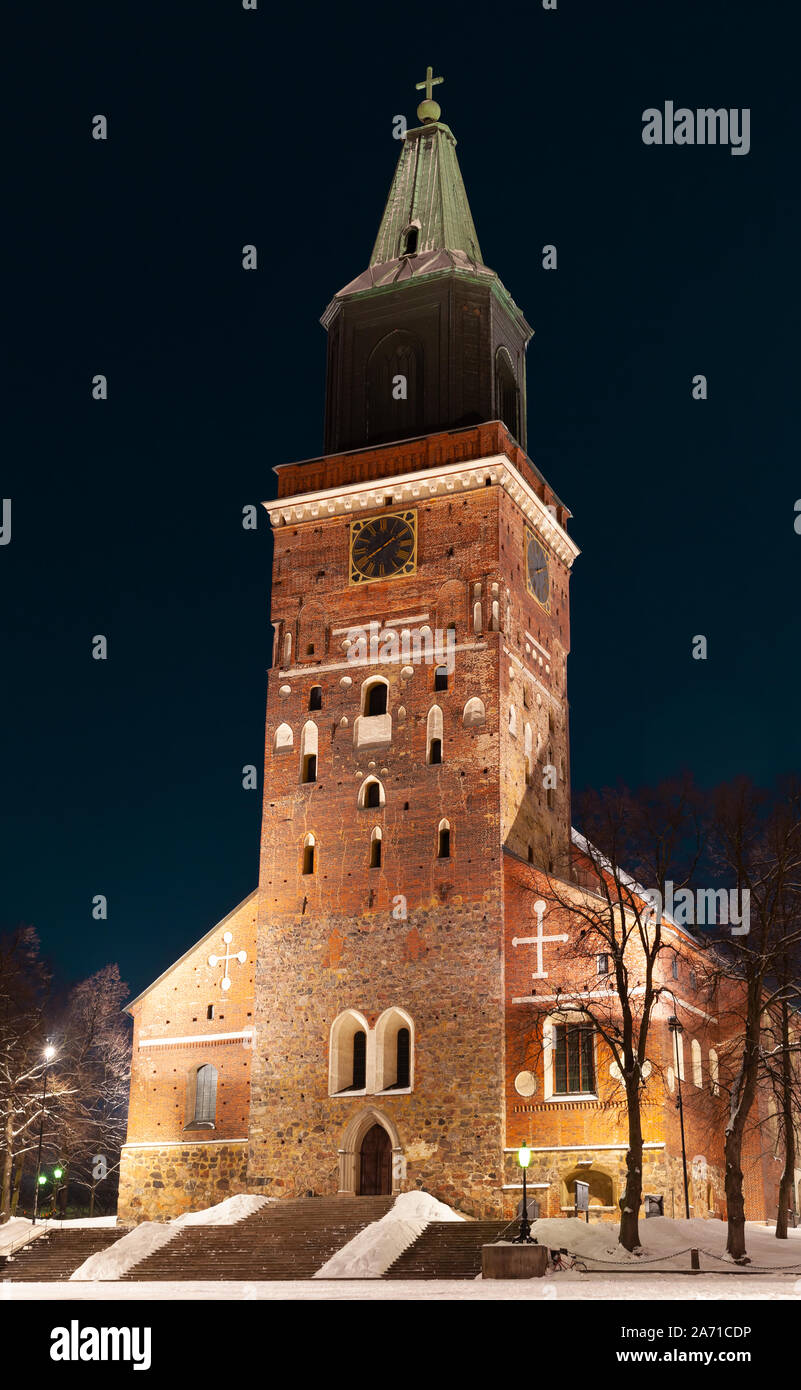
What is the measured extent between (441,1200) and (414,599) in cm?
1697

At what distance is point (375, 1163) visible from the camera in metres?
42.0

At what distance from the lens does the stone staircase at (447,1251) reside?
32219mm

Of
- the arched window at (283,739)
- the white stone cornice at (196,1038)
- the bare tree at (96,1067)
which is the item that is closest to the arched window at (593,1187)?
the white stone cornice at (196,1038)

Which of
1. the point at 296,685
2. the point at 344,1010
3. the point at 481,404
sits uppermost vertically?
the point at 481,404

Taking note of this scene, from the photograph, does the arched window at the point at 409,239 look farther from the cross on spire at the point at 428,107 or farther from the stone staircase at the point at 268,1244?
the stone staircase at the point at 268,1244

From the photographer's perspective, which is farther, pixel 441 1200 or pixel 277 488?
pixel 277 488

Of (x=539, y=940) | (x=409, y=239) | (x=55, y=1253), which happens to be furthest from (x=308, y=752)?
(x=409, y=239)

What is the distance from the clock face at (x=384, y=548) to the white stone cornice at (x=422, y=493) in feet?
1.73

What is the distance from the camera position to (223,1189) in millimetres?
43500

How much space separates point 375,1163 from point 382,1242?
848 cm

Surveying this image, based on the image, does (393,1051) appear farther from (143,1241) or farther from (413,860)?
(143,1241)

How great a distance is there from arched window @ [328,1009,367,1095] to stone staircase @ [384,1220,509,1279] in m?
7.40
